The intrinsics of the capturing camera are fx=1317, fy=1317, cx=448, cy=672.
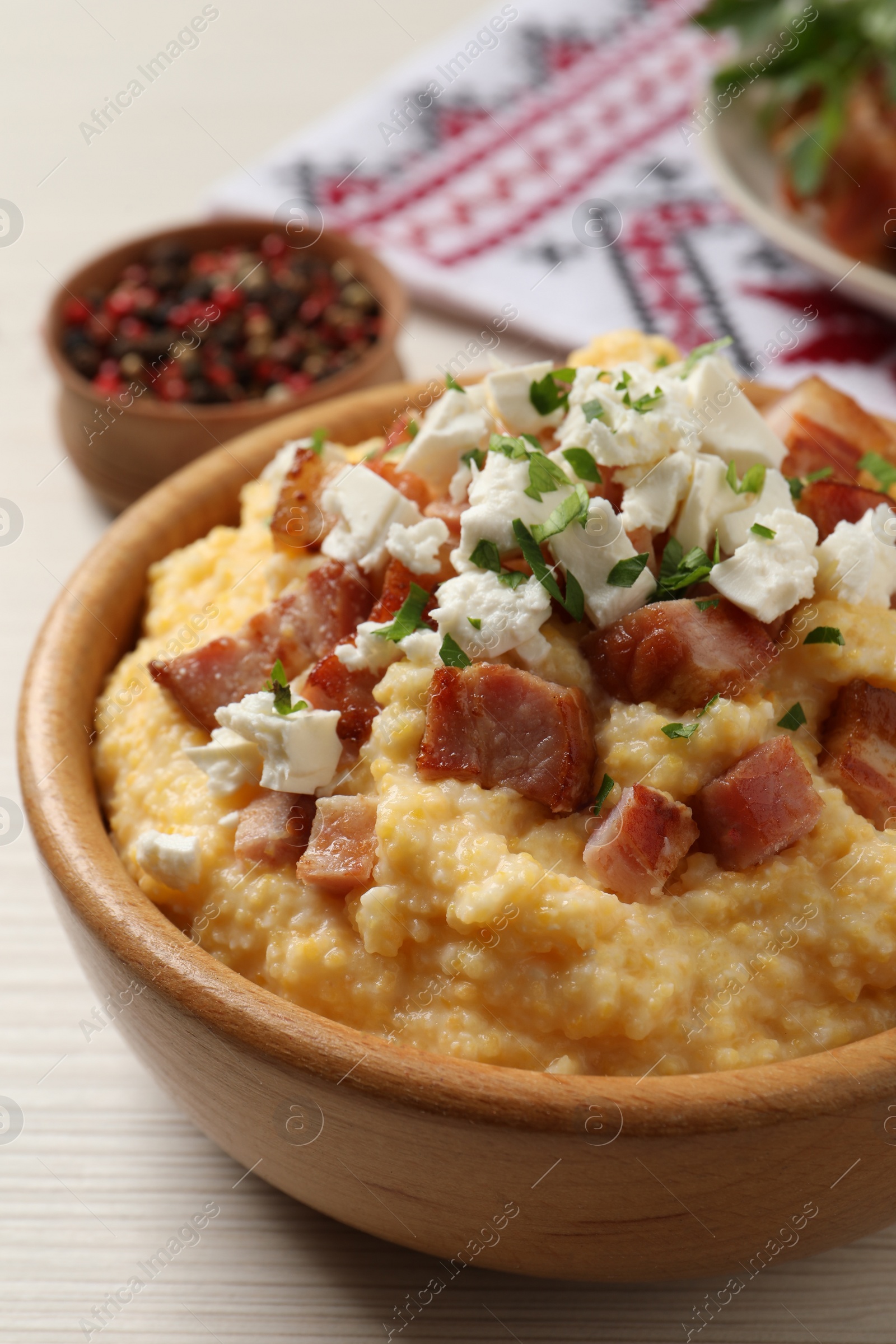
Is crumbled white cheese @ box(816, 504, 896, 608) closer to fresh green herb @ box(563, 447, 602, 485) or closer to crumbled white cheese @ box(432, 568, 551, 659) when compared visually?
fresh green herb @ box(563, 447, 602, 485)

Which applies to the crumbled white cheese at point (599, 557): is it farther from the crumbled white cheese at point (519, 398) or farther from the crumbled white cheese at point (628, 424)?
the crumbled white cheese at point (519, 398)

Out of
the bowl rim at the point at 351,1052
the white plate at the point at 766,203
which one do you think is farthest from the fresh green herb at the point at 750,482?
the white plate at the point at 766,203

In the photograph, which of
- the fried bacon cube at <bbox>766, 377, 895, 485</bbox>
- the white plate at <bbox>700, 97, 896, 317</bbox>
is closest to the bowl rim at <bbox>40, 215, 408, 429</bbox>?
the white plate at <bbox>700, 97, 896, 317</bbox>

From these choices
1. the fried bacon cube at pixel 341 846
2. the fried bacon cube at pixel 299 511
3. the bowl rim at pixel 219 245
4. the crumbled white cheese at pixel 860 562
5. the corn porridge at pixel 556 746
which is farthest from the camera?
the bowl rim at pixel 219 245

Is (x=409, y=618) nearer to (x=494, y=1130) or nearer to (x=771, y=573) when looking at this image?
(x=771, y=573)

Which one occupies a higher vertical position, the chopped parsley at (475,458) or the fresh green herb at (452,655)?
the chopped parsley at (475,458)

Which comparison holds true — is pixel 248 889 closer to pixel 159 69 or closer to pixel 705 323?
pixel 705 323

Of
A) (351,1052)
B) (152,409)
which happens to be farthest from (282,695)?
(152,409)
